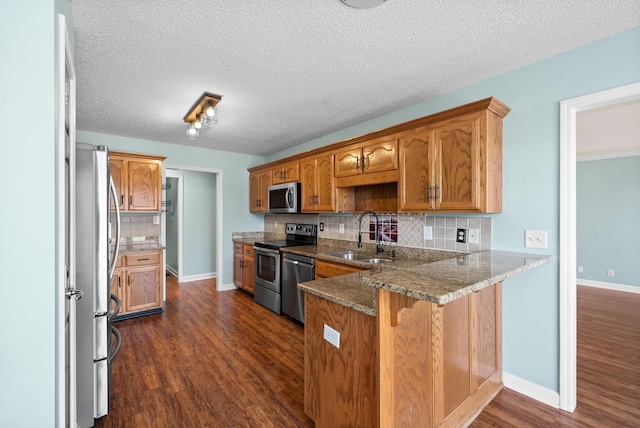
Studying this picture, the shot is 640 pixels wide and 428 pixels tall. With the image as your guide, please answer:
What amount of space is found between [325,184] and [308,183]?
0.36 metres

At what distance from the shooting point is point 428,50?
192cm

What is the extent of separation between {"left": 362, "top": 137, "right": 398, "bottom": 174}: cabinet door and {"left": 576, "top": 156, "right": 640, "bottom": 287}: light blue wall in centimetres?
482

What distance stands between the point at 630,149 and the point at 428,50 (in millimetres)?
5184

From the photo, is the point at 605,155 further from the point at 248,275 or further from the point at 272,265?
the point at 248,275

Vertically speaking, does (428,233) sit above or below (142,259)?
above

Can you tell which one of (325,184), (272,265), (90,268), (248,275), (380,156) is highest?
(380,156)

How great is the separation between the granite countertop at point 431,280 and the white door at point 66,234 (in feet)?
3.68

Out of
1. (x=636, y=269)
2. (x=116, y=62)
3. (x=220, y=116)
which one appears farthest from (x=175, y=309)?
(x=636, y=269)

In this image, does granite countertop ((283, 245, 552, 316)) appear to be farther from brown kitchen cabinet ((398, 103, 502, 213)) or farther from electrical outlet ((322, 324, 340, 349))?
brown kitchen cabinet ((398, 103, 502, 213))

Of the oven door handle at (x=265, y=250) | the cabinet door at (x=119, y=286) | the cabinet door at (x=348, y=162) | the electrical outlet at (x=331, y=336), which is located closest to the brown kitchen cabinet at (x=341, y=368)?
the electrical outlet at (x=331, y=336)

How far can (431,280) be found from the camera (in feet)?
4.08

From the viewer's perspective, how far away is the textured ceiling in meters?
1.54

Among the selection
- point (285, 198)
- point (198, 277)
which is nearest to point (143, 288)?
point (198, 277)

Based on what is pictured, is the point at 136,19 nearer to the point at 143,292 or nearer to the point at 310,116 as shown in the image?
the point at 310,116
